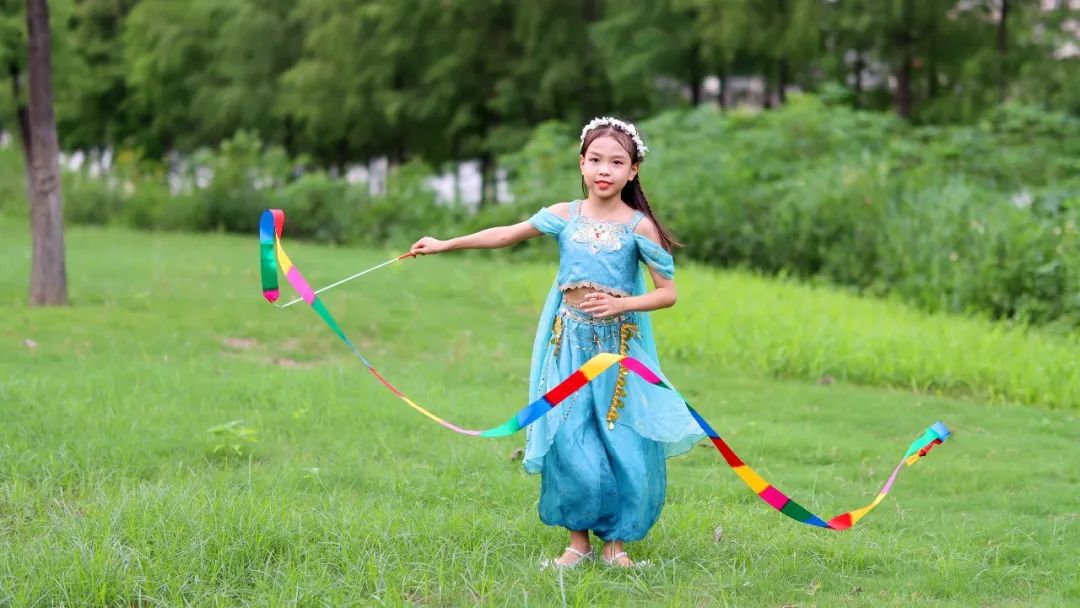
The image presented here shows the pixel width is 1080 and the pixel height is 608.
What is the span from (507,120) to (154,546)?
803 inches

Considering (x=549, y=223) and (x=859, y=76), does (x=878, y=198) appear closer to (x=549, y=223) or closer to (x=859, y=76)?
(x=859, y=76)

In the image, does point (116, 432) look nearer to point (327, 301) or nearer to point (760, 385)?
point (760, 385)

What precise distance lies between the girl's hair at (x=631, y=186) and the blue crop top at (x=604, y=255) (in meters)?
0.06

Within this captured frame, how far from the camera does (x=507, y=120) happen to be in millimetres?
24281

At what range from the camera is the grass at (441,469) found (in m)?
4.36

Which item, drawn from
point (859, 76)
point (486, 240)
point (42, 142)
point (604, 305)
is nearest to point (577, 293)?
point (604, 305)

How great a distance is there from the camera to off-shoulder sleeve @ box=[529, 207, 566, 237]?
470 cm

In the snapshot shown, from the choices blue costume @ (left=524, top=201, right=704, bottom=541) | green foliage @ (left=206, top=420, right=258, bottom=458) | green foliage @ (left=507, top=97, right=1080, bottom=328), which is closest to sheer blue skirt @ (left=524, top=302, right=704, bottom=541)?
blue costume @ (left=524, top=201, right=704, bottom=541)

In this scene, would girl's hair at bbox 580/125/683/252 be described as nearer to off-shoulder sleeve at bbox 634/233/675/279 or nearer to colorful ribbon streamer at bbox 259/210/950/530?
off-shoulder sleeve at bbox 634/233/675/279

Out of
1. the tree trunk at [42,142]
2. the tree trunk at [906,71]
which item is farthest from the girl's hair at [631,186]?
the tree trunk at [906,71]

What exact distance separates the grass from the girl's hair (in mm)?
A: 1214

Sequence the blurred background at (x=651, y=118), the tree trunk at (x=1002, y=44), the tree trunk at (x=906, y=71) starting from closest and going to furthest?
1. the blurred background at (x=651, y=118)
2. the tree trunk at (x=1002, y=44)
3. the tree trunk at (x=906, y=71)

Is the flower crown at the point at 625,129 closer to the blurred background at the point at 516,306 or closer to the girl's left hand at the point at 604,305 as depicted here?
the girl's left hand at the point at 604,305

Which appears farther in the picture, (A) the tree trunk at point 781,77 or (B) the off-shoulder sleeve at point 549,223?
(A) the tree trunk at point 781,77
